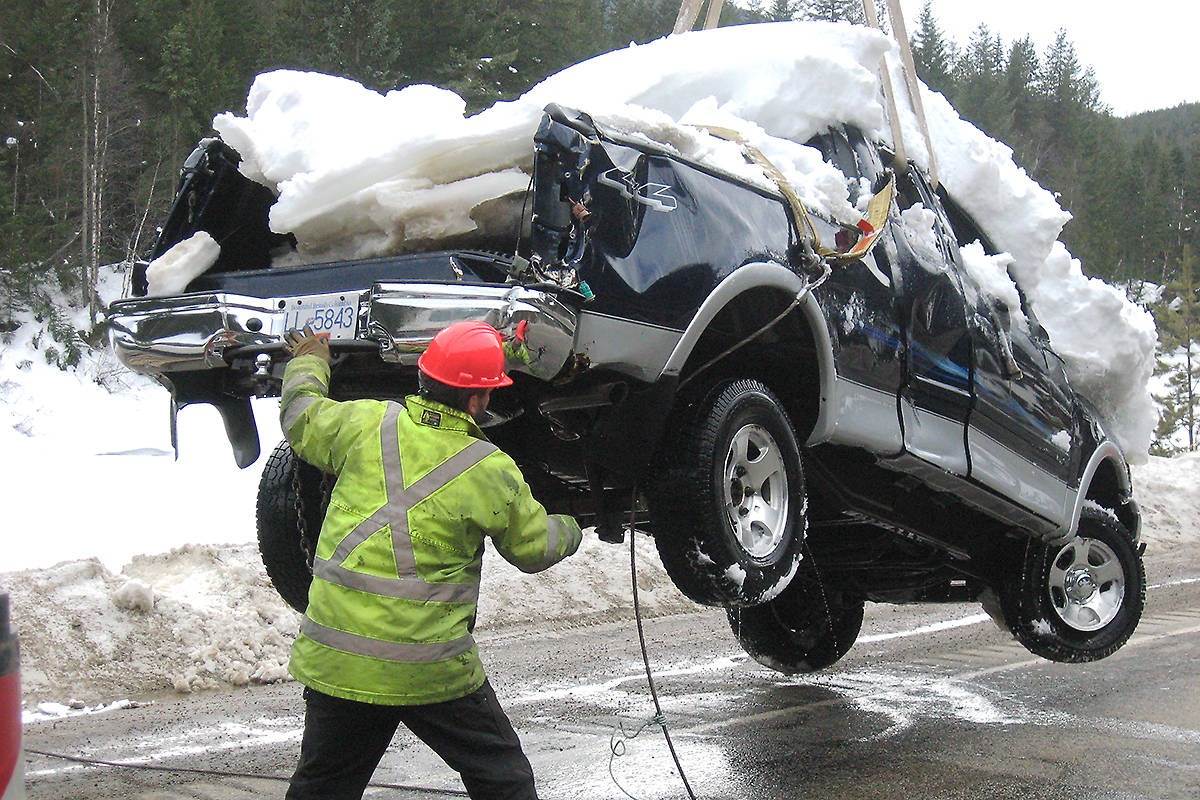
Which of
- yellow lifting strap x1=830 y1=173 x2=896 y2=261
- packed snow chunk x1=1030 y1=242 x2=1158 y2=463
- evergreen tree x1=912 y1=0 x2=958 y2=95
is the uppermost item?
evergreen tree x1=912 y1=0 x2=958 y2=95

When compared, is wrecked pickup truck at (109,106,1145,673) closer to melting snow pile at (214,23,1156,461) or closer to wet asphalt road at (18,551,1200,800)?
melting snow pile at (214,23,1156,461)

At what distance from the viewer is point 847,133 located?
5047 mm

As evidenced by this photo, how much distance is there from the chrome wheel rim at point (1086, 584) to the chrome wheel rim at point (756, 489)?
2.32m

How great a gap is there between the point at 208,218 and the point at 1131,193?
2271 inches

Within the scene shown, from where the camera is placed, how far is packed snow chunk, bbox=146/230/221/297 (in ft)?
13.7

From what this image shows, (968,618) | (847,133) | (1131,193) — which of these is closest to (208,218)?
(847,133)

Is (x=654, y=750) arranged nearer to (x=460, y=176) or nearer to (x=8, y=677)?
(x=460, y=176)

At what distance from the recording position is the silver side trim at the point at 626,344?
11.9ft

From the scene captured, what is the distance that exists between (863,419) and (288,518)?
221 centimetres

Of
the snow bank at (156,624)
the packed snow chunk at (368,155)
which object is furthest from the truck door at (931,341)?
the snow bank at (156,624)

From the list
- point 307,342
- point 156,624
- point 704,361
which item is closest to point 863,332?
point 704,361

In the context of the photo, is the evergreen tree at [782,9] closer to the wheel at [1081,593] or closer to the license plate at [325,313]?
the wheel at [1081,593]

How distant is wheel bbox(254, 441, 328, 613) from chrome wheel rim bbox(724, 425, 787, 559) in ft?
5.08

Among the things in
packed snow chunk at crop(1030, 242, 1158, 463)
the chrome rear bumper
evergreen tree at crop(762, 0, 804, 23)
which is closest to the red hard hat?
the chrome rear bumper
